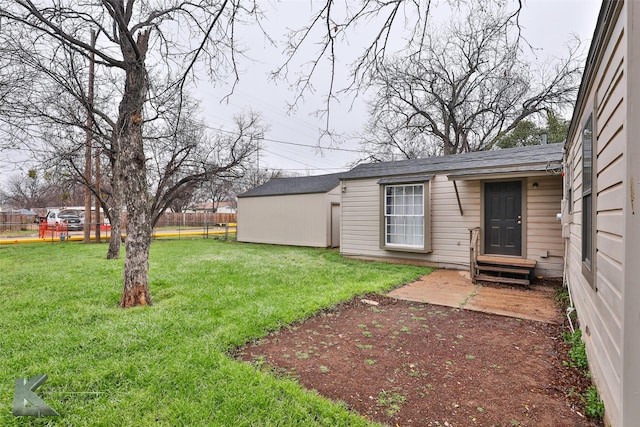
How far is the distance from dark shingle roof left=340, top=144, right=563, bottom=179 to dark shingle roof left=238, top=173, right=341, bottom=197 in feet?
10.9

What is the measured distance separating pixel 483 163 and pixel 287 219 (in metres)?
8.40

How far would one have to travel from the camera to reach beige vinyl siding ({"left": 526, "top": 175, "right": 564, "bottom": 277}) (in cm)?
609

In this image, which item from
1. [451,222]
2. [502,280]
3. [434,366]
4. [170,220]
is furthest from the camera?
[170,220]

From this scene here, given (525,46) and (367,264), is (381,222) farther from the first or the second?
(525,46)

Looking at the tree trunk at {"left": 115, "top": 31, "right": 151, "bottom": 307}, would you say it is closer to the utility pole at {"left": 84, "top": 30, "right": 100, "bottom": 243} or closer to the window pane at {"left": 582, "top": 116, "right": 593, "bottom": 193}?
the utility pole at {"left": 84, "top": 30, "right": 100, "bottom": 243}

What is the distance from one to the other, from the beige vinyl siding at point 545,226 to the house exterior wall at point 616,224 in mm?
3980

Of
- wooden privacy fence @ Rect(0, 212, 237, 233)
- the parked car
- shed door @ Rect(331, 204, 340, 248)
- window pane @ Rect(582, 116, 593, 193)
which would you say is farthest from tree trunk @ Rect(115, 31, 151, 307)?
the parked car

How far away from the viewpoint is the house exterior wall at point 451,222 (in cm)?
616

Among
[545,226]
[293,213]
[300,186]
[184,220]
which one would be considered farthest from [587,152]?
[184,220]

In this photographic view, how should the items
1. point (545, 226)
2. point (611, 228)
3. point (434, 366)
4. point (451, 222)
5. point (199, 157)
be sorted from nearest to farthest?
point (611, 228), point (434, 366), point (545, 226), point (451, 222), point (199, 157)

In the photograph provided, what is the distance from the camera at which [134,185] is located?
14.2ft

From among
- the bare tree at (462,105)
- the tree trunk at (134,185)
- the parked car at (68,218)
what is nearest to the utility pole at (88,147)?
the tree trunk at (134,185)

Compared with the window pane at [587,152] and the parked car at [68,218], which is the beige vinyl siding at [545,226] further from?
the parked car at [68,218]

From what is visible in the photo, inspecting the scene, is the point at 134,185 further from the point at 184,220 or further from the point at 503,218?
the point at 184,220
